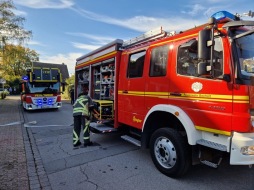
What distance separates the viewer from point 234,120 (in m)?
3.24

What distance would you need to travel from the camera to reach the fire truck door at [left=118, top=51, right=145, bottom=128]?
5.09 metres

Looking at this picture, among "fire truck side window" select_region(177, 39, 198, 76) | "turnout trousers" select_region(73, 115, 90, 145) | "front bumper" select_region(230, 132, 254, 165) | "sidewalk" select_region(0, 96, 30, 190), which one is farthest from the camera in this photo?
"turnout trousers" select_region(73, 115, 90, 145)

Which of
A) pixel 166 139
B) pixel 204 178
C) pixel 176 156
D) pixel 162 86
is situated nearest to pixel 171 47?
pixel 162 86

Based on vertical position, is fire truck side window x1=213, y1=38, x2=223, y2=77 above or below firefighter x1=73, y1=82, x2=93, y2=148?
above

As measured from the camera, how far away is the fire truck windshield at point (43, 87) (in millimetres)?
14675

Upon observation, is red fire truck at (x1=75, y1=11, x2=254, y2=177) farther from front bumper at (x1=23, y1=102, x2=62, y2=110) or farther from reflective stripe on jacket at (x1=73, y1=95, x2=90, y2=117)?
front bumper at (x1=23, y1=102, x2=62, y2=110)

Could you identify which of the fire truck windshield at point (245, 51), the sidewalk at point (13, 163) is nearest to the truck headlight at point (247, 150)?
the fire truck windshield at point (245, 51)

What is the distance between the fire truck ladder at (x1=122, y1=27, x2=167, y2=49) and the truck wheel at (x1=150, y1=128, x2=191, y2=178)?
6.71 ft

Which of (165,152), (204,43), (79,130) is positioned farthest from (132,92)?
(204,43)

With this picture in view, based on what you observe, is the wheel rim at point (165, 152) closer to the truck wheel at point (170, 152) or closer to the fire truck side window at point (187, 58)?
the truck wheel at point (170, 152)

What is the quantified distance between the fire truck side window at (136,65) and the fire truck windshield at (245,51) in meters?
2.13

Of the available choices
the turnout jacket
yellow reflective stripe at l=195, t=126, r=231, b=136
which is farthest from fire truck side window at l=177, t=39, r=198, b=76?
the turnout jacket

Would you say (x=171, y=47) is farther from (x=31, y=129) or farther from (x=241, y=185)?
(x=31, y=129)

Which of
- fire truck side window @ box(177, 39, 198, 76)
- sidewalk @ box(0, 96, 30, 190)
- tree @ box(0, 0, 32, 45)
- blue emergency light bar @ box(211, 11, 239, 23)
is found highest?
tree @ box(0, 0, 32, 45)
